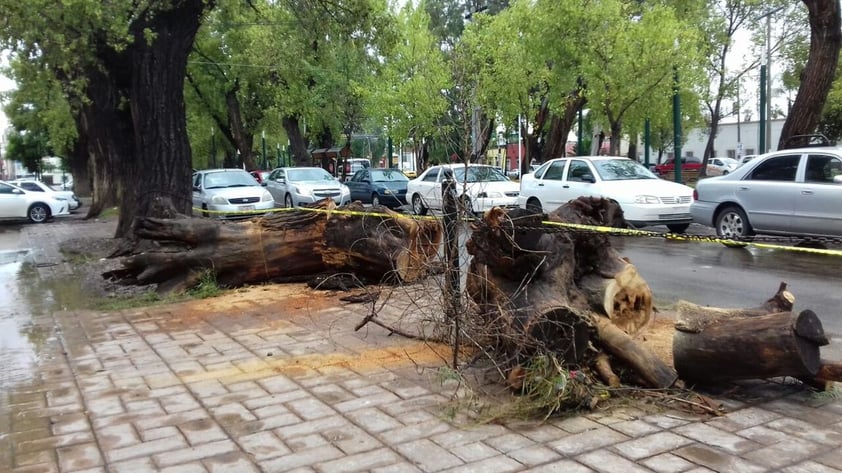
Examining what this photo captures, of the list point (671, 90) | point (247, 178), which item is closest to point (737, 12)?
point (671, 90)

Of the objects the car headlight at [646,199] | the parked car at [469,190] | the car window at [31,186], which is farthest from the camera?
the car window at [31,186]

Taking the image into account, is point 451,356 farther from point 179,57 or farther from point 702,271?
point 179,57

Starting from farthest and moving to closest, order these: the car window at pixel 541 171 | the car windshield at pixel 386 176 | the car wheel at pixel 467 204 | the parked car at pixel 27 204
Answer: the car windshield at pixel 386 176 < the parked car at pixel 27 204 < the car window at pixel 541 171 < the car wheel at pixel 467 204

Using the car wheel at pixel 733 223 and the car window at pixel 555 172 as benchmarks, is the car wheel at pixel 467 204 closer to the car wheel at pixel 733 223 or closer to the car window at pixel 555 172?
the car wheel at pixel 733 223

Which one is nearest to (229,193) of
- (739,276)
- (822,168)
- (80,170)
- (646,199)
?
(646,199)

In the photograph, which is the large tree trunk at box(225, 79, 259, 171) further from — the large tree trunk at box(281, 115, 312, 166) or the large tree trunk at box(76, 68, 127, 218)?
the large tree trunk at box(76, 68, 127, 218)

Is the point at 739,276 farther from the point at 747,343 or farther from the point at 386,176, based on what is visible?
the point at 386,176

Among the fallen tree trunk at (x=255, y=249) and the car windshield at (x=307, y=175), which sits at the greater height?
the car windshield at (x=307, y=175)

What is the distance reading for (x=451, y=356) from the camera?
5508 mm

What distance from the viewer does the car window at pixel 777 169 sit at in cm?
1148

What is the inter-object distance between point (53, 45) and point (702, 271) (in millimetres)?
10980

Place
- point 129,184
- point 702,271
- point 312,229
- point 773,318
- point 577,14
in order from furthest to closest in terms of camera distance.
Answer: point 577,14
point 129,184
point 702,271
point 312,229
point 773,318

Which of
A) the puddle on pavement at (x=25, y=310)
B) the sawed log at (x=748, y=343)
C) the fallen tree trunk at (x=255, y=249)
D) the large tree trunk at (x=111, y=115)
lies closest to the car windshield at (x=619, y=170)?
the fallen tree trunk at (x=255, y=249)

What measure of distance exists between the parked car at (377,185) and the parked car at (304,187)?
1563 millimetres
